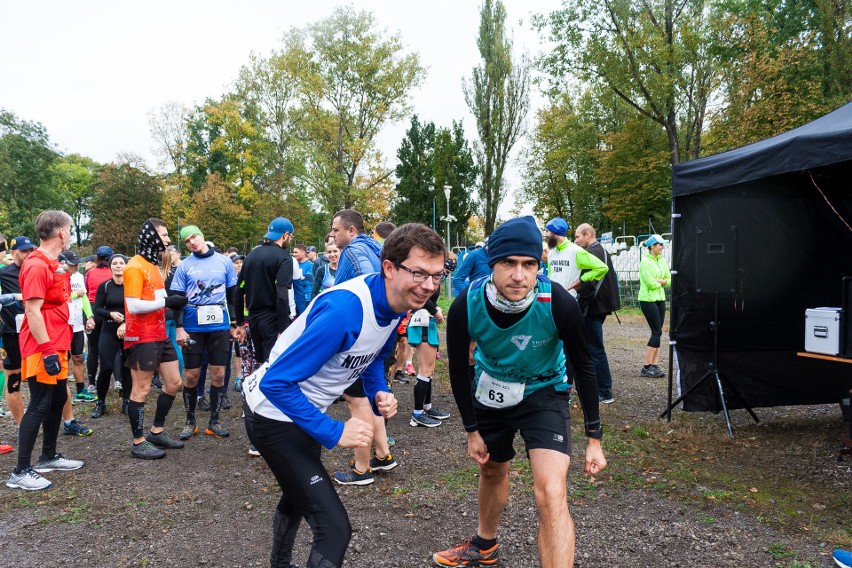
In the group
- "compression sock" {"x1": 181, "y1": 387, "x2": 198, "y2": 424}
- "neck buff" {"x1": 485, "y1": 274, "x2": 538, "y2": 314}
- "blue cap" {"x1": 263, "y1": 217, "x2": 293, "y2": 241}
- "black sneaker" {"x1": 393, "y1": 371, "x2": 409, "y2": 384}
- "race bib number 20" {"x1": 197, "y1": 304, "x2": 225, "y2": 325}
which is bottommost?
"black sneaker" {"x1": 393, "y1": 371, "x2": 409, "y2": 384}

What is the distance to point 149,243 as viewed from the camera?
5090mm

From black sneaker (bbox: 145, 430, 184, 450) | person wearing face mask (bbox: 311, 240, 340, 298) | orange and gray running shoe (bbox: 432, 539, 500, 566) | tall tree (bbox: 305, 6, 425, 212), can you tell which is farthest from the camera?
tall tree (bbox: 305, 6, 425, 212)

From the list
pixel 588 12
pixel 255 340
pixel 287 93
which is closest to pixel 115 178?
pixel 287 93

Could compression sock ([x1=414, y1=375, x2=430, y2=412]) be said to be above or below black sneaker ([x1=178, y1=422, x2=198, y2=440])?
above

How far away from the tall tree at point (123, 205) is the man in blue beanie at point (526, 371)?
42.3 metres

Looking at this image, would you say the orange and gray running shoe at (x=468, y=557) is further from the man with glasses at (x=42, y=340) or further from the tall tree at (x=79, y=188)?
the tall tree at (x=79, y=188)

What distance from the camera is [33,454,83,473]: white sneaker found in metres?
4.90

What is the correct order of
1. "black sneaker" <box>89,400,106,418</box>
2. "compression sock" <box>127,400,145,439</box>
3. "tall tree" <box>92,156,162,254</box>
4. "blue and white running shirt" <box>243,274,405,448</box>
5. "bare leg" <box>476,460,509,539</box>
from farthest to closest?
"tall tree" <box>92,156,162,254</box>, "black sneaker" <box>89,400,106,418</box>, "compression sock" <box>127,400,145,439</box>, "bare leg" <box>476,460,509,539</box>, "blue and white running shirt" <box>243,274,405,448</box>

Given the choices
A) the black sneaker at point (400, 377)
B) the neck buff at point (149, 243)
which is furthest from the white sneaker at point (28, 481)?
the black sneaker at point (400, 377)

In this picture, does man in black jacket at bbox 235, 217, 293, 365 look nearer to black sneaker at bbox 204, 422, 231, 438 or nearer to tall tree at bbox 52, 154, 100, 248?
black sneaker at bbox 204, 422, 231, 438

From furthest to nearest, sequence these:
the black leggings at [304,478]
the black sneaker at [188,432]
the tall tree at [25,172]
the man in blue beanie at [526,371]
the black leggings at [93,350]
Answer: the tall tree at [25,172]
the black leggings at [93,350]
the black sneaker at [188,432]
the man in blue beanie at [526,371]
the black leggings at [304,478]

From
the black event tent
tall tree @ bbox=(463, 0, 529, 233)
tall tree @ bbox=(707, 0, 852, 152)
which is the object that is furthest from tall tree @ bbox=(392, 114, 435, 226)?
the black event tent

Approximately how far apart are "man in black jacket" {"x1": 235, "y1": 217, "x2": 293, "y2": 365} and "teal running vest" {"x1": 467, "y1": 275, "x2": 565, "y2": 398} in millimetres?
3110

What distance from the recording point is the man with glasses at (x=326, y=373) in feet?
6.89
